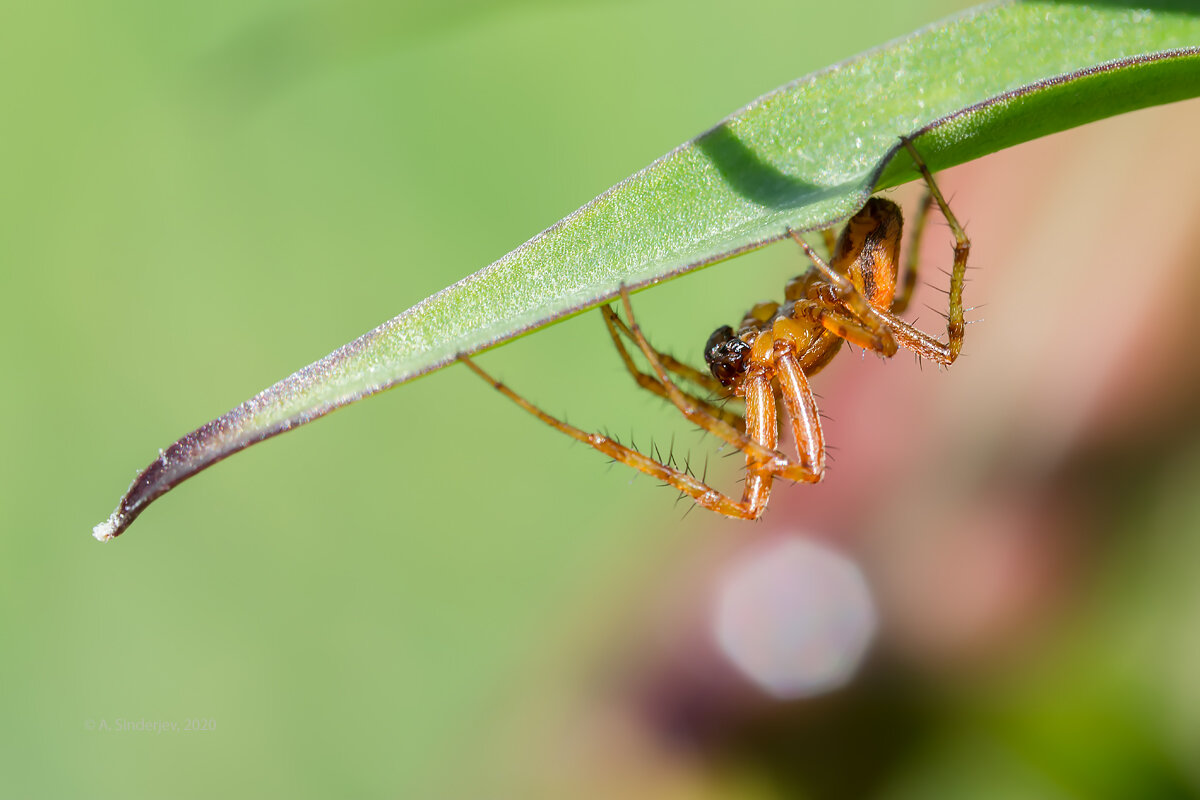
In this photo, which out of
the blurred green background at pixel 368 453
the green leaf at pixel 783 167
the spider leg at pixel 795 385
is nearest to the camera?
the green leaf at pixel 783 167

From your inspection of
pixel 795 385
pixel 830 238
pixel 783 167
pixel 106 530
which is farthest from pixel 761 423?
pixel 106 530

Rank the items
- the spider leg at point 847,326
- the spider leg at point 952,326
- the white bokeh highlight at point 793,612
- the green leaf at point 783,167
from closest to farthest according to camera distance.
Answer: the green leaf at point 783,167
the spider leg at point 952,326
the spider leg at point 847,326
the white bokeh highlight at point 793,612

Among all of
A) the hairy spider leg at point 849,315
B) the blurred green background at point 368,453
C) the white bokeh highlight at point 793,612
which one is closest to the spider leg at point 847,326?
the hairy spider leg at point 849,315

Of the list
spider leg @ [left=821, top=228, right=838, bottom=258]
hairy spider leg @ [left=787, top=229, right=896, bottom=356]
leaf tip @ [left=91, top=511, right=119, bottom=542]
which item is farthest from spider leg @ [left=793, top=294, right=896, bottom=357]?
leaf tip @ [left=91, top=511, right=119, bottom=542]

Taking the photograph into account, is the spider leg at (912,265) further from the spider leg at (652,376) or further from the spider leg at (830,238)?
the spider leg at (652,376)

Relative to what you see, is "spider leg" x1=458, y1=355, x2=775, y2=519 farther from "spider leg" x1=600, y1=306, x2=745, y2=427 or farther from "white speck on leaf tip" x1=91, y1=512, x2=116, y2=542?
"white speck on leaf tip" x1=91, y1=512, x2=116, y2=542

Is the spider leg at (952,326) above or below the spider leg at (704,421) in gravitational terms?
above

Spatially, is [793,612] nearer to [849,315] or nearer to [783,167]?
[849,315]
